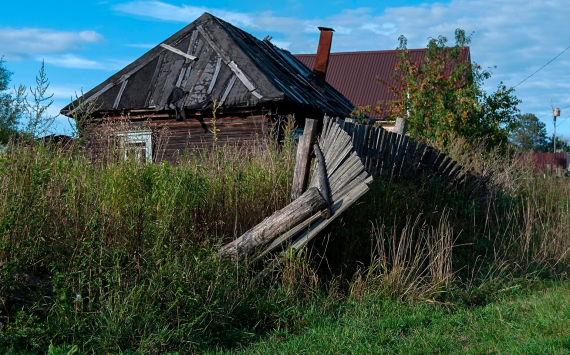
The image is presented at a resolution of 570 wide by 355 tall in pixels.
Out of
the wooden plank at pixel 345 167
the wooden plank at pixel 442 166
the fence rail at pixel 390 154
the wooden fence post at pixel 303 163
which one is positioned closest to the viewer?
the wooden plank at pixel 345 167

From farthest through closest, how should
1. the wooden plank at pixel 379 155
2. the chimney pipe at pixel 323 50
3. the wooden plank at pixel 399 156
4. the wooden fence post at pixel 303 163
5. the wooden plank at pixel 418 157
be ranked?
the chimney pipe at pixel 323 50 → the wooden plank at pixel 418 157 → the wooden plank at pixel 399 156 → the wooden plank at pixel 379 155 → the wooden fence post at pixel 303 163

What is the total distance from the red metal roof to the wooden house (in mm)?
18032

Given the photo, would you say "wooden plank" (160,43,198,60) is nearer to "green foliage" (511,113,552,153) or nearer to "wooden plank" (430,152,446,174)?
"wooden plank" (430,152,446,174)

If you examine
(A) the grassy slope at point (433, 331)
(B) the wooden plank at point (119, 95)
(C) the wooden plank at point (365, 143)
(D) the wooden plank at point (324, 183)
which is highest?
(B) the wooden plank at point (119, 95)

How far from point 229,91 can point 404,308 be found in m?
9.14

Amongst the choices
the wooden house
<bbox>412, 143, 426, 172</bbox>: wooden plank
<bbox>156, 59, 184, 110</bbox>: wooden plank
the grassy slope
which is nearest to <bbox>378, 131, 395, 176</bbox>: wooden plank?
<bbox>412, 143, 426, 172</bbox>: wooden plank

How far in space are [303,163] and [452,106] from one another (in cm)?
993

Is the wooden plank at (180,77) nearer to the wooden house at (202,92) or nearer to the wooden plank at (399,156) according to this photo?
the wooden house at (202,92)

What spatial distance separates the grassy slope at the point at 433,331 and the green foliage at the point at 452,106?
8.86m

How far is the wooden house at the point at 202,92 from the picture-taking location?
13.0 metres

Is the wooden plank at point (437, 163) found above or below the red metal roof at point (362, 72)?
below

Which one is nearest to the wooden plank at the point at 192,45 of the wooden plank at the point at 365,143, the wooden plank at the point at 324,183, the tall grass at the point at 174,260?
the tall grass at the point at 174,260

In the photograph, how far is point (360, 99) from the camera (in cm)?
3300

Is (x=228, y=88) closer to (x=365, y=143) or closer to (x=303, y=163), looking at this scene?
(x=365, y=143)
